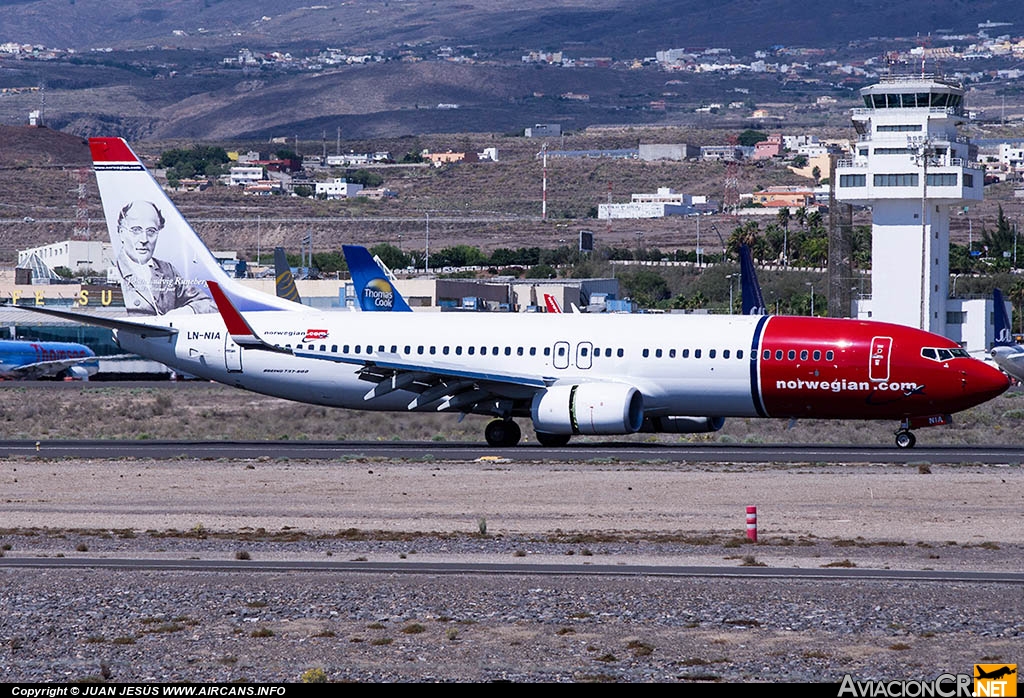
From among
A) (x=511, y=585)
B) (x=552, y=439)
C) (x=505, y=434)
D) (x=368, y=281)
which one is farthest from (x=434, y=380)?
(x=511, y=585)

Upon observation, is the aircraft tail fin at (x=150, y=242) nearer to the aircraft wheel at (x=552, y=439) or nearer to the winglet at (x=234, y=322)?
the winglet at (x=234, y=322)

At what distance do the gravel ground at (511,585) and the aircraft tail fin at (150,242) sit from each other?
1314 cm

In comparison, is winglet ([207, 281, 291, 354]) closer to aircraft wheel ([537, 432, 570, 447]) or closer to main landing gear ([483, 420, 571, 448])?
main landing gear ([483, 420, 571, 448])

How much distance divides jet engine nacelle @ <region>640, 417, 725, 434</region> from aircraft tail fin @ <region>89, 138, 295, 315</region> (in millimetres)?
11917

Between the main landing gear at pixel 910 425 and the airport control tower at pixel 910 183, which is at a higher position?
the airport control tower at pixel 910 183

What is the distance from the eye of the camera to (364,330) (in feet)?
149

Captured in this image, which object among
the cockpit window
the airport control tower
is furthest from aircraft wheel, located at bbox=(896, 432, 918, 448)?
the airport control tower

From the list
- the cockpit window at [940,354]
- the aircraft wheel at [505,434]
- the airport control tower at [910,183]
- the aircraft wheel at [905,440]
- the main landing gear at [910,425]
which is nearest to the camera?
the cockpit window at [940,354]

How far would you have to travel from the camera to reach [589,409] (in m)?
41.6

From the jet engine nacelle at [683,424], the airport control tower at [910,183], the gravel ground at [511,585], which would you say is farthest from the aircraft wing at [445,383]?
the airport control tower at [910,183]

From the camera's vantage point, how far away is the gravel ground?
1772cm

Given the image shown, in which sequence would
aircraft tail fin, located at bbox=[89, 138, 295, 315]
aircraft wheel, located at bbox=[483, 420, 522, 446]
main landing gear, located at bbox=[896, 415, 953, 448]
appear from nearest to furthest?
main landing gear, located at bbox=[896, 415, 953, 448] < aircraft wheel, located at bbox=[483, 420, 522, 446] < aircraft tail fin, located at bbox=[89, 138, 295, 315]

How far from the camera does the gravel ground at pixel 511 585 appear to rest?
17.7 m

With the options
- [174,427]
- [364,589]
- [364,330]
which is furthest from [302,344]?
[364,589]
